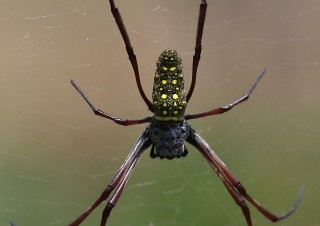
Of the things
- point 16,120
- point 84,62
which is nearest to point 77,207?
point 16,120

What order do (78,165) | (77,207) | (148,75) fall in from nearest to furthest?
(77,207)
(78,165)
(148,75)

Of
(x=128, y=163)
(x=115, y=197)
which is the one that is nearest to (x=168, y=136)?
(x=128, y=163)

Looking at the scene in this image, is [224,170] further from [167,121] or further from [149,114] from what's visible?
[149,114]

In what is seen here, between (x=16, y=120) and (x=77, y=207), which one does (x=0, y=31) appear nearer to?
(x=16, y=120)

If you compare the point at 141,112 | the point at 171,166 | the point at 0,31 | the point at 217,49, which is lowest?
the point at 171,166

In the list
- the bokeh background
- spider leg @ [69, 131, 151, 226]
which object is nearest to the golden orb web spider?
spider leg @ [69, 131, 151, 226]

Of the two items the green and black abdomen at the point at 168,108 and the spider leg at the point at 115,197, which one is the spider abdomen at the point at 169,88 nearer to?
the green and black abdomen at the point at 168,108
